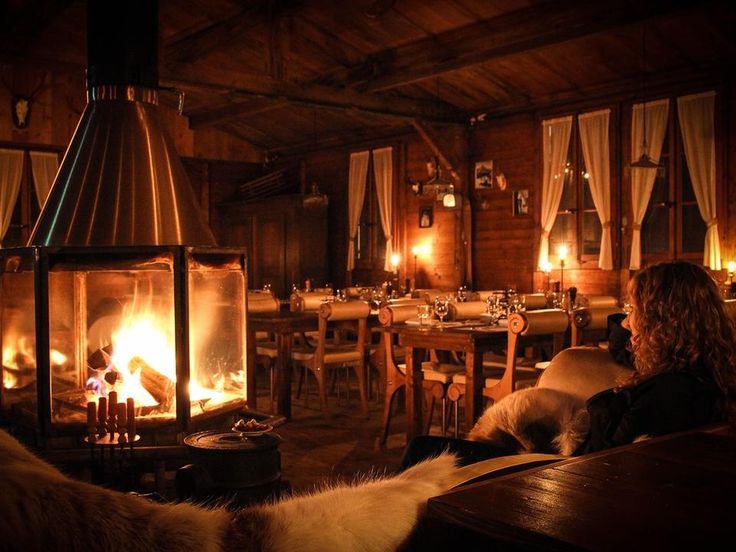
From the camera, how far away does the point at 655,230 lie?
9000 millimetres

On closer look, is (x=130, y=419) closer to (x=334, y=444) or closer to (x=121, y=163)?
(x=121, y=163)

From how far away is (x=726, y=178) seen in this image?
8.33m

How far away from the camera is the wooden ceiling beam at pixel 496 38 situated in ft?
23.5

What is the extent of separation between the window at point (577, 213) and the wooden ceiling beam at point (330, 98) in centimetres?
184

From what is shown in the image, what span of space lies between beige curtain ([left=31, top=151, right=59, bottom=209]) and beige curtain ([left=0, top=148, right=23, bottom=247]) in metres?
0.19

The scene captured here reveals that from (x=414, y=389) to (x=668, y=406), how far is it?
2919 millimetres

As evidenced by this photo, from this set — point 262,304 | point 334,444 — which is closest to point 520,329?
point 334,444

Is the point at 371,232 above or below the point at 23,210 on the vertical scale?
below

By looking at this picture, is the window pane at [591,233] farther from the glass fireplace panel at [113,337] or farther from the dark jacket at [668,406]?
the dark jacket at [668,406]

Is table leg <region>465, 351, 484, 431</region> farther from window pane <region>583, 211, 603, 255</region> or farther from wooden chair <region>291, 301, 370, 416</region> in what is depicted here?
window pane <region>583, 211, 603, 255</region>

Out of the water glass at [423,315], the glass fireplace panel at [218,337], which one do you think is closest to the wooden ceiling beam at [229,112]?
the water glass at [423,315]

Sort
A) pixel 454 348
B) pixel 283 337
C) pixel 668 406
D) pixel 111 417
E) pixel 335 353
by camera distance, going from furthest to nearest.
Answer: pixel 335 353
pixel 283 337
pixel 454 348
pixel 111 417
pixel 668 406

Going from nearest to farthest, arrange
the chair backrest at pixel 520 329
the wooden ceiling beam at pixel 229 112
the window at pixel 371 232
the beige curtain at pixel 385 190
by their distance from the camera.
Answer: the chair backrest at pixel 520 329, the wooden ceiling beam at pixel 229 112, the beige curtain at pixel 385 190, the window at pixel 371 232

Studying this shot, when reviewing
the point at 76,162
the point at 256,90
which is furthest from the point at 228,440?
the point at 256,90
